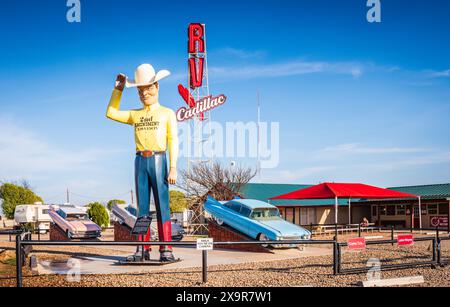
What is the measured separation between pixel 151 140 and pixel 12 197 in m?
52.1

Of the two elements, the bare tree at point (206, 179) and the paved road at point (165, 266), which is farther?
the bare tree at point (206, 179)

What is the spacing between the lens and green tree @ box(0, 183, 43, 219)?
190 feet

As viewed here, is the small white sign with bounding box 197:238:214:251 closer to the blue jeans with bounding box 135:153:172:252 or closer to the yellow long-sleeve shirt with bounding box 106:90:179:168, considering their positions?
the yellow long-sleeve shirt with bounding box 106:90:179:168

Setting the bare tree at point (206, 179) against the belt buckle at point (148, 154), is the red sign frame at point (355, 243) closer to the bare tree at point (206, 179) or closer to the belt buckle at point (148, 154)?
the belt buckle at point (148, 154)

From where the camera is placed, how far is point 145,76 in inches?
467

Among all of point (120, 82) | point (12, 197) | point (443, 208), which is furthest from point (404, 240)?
point (12, 197)

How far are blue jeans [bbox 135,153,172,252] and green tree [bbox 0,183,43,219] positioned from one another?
163 ft

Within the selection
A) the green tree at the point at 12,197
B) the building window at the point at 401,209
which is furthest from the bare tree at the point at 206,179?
the green tree at the point at 12,197

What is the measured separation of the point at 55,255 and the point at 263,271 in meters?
6.82

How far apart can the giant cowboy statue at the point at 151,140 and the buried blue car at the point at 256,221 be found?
4310 millimetres

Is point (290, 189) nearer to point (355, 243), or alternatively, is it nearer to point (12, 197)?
point (355, 243)

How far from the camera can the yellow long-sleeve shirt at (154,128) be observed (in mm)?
11836
